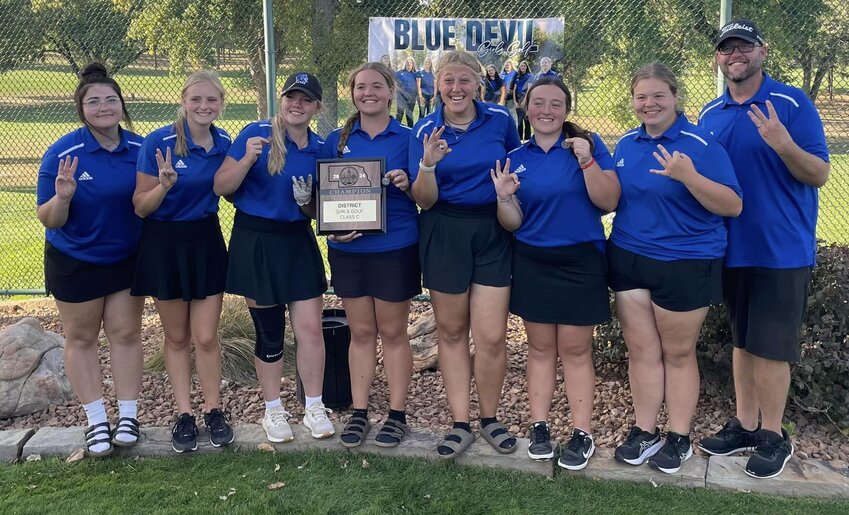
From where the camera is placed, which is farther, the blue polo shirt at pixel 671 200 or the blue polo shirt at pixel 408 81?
the blue polo shirt at pixel 408 81

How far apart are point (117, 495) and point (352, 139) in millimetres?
2194

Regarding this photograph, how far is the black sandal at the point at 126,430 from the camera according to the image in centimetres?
420

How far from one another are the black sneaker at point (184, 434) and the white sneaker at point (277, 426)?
1.30 feet

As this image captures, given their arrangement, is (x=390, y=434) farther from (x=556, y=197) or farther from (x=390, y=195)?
(x=556, y=197)

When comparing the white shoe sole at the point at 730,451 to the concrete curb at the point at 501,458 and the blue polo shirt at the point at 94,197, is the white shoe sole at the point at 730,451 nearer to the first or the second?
the concrete curb at the point at 501,458

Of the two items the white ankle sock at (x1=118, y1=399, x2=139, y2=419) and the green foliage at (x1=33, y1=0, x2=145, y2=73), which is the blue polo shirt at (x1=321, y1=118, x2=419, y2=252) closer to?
the white ankle sock at (x1=118, y1=399, x2=139, y2=419)

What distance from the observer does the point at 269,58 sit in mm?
5789

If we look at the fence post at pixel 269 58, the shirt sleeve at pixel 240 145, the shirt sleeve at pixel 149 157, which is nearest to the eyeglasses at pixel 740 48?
the shirt sleeve at pixel 240 145

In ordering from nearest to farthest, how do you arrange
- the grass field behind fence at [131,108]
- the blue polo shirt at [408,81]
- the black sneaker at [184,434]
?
the black sneaker at [184,434]
the blue polo shirt at [408,81]
the grass field behind fence at [131,108]

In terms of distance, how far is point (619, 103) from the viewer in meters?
6.23

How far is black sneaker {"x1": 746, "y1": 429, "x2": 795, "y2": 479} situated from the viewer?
3.75 meters

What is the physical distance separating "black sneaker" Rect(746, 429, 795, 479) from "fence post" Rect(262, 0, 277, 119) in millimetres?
4080

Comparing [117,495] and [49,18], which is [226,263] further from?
[49,18]

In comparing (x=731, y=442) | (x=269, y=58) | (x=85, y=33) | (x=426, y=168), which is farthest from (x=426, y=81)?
(x=85, y=33)
